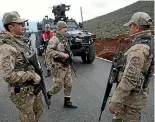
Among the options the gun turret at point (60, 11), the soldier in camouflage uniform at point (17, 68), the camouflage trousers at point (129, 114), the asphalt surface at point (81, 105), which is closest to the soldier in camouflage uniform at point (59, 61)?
the asphalt surface at point (81, 105)

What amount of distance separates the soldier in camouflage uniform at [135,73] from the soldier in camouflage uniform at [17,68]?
1075mm

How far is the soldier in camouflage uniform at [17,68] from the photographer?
3645mm

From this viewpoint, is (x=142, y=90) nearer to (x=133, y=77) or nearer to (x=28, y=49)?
(x=133, y=77)

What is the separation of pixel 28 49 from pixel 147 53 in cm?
149

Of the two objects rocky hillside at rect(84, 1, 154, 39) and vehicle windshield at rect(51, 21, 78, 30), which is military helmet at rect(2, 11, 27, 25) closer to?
vehicle windshield at rect(51, 21, 78, 30)

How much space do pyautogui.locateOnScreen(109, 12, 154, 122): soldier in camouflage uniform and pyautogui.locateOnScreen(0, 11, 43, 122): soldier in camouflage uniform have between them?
1075 mm

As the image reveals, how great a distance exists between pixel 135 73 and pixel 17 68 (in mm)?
1427

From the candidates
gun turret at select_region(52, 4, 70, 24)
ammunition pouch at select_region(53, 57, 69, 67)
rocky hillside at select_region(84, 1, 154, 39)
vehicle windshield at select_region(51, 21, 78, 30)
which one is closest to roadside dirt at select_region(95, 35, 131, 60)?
ammunition pouch at select_region(53, 57, 69, 67)

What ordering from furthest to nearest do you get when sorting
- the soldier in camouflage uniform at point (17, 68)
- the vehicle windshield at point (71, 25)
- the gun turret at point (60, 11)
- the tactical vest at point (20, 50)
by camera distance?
the gun turret at point (60, 11)
the vehicle windshield at point (71, 25)
the tactical vest at point (20, 50)
the soldier in camouflage uniform at point (17, 68)

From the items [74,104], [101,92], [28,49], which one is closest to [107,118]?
[74,104]

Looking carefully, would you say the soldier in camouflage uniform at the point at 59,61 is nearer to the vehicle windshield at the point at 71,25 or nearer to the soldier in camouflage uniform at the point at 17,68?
the soldier in camouflage uniform at the point at 17,68

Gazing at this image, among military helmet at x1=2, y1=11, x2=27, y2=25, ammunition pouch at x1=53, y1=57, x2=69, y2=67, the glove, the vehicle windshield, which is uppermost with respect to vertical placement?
military helmet at x1=2, y1=11, x2=27, y2=25

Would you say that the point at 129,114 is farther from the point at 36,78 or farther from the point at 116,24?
the point at 116,24

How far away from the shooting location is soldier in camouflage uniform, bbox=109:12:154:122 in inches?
131
